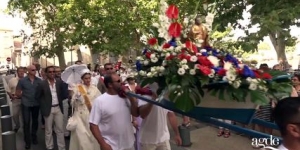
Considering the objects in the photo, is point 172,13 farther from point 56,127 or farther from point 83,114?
point 56,127

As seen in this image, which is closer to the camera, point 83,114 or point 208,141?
point 83,114

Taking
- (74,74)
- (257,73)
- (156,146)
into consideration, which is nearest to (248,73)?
(257,73)

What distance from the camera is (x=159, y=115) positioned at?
490cm

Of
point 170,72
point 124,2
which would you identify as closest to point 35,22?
point 124,2

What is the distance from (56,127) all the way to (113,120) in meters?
3.44

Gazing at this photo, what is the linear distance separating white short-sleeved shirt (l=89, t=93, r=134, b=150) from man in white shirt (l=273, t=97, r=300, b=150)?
2.52 meters

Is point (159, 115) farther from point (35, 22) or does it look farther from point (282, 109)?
point (35, 22)

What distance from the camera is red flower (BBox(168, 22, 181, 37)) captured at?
333cm

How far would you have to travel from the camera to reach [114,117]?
467 centimetres

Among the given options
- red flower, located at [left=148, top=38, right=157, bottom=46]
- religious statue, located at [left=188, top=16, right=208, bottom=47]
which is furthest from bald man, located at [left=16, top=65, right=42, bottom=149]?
religious statue, located at [left=188, top=16, right=208, bottom=47]

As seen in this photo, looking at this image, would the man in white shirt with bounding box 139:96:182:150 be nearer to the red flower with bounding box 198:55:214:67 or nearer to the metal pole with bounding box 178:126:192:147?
the red flower with bounding box 198:55:214:67

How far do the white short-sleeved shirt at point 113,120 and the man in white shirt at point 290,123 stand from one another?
8.27 ft

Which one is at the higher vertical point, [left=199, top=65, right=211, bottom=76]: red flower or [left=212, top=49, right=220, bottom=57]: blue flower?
[left=212, top=49, right=220, bottom=57]: blue flower

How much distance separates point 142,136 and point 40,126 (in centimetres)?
655
